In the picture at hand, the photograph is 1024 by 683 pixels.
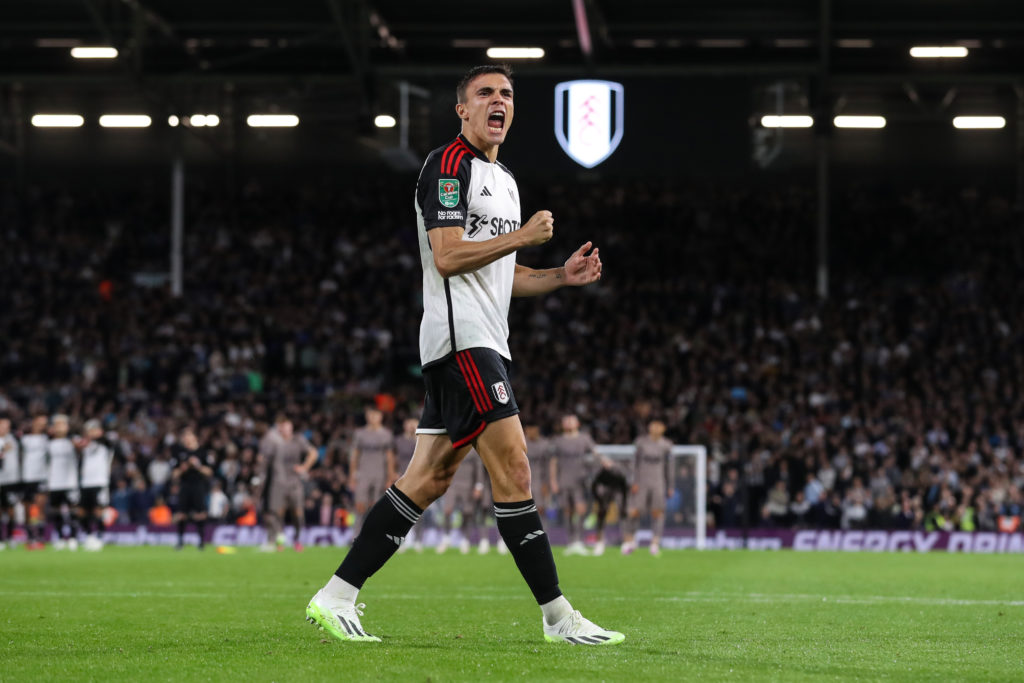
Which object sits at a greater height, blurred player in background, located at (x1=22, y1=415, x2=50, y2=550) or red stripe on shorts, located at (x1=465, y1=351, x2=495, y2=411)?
red stripe on shorts, located at (x1=465, y1=351, x2=495, y2=411)

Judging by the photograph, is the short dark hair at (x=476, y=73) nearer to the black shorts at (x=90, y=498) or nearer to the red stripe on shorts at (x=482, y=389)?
the red stripe on shorts at (x=482, y=389)

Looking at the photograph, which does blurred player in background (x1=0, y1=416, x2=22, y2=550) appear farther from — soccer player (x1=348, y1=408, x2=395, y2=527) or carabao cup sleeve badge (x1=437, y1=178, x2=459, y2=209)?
carabao cup sleeve badge (x1=437, y1=178, x2=459, y2=209)

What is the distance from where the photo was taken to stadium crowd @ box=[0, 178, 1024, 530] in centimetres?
2533

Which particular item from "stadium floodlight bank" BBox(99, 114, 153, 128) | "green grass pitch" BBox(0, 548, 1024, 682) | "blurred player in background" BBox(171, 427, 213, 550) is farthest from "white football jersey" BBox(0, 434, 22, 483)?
"stadium floodlight bank" BBox(99, 114, 153, 128)

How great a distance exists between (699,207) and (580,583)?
932 inches

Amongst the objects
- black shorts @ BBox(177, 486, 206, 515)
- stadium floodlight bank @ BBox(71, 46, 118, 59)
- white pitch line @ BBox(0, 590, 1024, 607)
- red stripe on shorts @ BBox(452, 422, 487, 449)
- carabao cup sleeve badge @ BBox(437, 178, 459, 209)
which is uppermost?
stadium floodlight bank @ BBox(71, 46, 118, 59)

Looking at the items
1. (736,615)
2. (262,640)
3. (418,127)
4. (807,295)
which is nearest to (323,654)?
(262,640)

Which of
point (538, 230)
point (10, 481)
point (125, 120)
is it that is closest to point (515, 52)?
point (10, 481)

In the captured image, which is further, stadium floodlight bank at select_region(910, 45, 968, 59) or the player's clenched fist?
stadium floodlight bank at select_region(910, 45, 968, 59)

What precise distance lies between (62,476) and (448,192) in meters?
17.5

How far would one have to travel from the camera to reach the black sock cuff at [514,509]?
588cm

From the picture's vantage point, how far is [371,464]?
20531 millimetres

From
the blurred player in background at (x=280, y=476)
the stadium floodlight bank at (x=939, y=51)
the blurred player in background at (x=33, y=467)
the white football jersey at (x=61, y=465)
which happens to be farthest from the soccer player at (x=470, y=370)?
the stadium floodlight bank at (x=939, y=51)

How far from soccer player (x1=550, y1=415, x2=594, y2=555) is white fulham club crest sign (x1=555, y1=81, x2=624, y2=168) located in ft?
16.8
